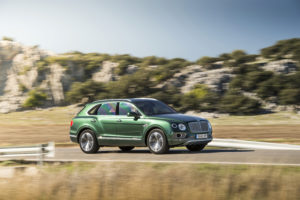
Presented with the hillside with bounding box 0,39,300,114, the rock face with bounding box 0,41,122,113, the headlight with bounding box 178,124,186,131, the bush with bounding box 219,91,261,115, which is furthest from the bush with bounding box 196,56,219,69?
the headlight with bounding box 178,124,186,131

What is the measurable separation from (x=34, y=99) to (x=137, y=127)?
148 ft

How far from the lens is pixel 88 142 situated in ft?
48.9

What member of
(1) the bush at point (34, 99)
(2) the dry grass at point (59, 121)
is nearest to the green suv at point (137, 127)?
(2) the dry grass at point (59, 121)

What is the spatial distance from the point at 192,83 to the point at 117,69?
43.2 feet

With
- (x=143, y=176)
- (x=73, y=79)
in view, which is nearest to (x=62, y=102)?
(x=73, y=79)

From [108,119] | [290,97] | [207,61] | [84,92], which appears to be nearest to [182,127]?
[108,119]

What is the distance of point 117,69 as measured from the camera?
6369 centimetres

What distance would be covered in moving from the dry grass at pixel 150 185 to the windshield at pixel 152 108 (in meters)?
5.49

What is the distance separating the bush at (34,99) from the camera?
5641 cm

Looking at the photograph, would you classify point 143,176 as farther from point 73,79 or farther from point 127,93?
point 73,79

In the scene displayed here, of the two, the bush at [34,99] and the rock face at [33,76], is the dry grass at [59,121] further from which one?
the rock face at [33,76]

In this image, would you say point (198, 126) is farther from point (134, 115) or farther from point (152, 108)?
point (134, 115)

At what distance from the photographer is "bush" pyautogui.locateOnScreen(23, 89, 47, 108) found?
56406mm

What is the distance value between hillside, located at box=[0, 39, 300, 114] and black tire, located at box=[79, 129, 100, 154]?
31.9 metres
